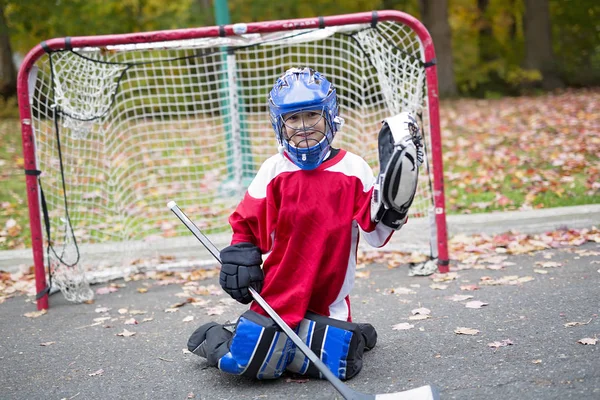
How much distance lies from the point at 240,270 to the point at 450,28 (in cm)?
1526

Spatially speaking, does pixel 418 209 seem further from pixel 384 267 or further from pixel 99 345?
pixel 99 345

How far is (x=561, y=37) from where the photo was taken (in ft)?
59.2

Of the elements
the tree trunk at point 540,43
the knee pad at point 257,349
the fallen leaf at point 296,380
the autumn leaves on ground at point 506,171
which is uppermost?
the tree trunk at point 540,43

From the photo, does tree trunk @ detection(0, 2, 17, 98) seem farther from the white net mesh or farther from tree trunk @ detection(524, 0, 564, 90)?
tree trunk @ detection(524, 0, 564, 90)

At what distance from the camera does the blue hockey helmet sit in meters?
3.12

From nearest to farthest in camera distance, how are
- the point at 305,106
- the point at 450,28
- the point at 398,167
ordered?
the point at 398,167, the point at 305,106, the point at 450,28

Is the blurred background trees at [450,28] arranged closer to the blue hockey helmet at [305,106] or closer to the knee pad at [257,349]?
the blue hockey helmet at [305,106]

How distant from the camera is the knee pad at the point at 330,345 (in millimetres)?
3229

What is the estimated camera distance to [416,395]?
2873mm

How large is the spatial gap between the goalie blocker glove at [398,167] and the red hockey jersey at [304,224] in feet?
0.74

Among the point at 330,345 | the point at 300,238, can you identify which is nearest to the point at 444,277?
the point at 330,345

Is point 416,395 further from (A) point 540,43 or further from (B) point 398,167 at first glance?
(A) point 540,43

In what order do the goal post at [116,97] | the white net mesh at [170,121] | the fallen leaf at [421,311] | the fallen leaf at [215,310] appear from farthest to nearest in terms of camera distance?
1. the white net mesh at [170,121]
2. the goal post at [116,97]
3. the fallen leaf at [215,310]
4. the fallen leaf at [421,311]

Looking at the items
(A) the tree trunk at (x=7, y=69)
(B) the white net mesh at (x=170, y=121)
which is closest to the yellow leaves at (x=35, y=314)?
(B) the white net mesh at (x=170, y=121)
